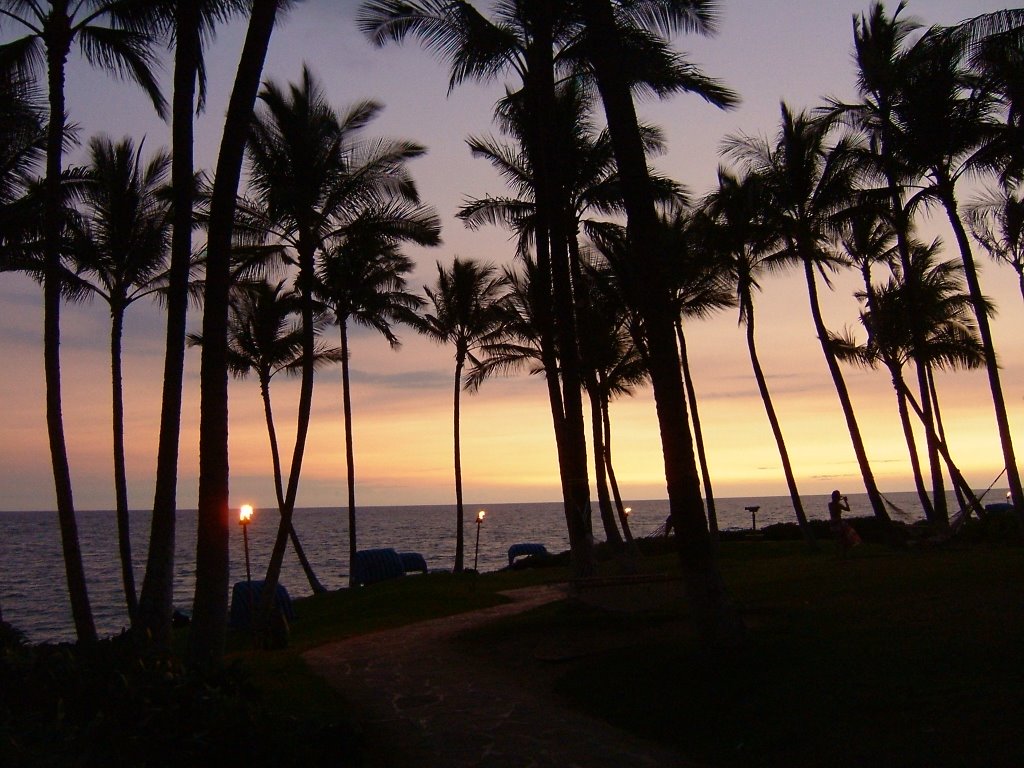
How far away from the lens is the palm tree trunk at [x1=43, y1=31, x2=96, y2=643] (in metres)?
12.7

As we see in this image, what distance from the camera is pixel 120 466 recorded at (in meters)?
15.8

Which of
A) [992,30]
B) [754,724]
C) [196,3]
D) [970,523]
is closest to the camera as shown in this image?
[754,724]

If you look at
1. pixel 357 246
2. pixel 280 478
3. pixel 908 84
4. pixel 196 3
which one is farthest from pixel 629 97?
Result: pixel 280 478

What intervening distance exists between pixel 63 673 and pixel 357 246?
38.7 feet

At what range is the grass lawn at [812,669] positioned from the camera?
7.10 m

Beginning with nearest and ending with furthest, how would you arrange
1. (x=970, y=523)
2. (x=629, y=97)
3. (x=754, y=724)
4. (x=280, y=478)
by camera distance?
(x=754, y=724) < (x=629, y=97) < (x=970, y=523) < (x=280, y=478)

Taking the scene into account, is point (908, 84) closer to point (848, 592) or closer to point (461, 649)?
point (848, 592)

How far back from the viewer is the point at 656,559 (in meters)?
27.5

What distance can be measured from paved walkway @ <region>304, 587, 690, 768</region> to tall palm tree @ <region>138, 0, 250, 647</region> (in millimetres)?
2290

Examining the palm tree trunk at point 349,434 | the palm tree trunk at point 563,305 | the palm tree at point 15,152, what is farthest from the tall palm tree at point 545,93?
the palm tree trunk at point 349,434

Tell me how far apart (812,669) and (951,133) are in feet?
47.0

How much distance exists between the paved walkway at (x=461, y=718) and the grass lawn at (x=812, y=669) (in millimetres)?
319

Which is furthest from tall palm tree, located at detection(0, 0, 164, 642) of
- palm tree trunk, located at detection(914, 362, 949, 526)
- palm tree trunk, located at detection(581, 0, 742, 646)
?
palm tree trunk, located at detection(914, 362, 949, 526)

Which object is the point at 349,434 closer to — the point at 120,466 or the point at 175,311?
the point at 120,466
